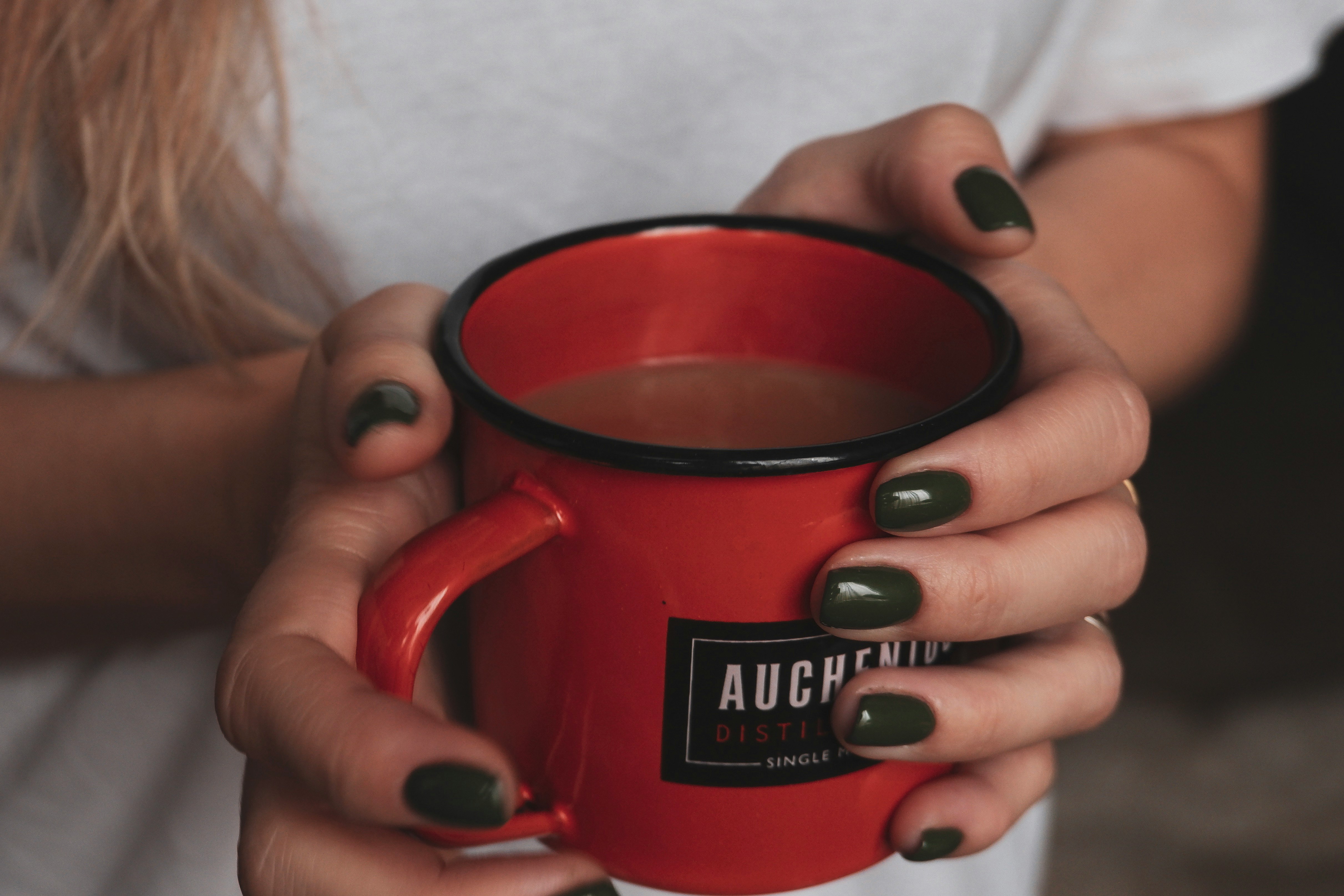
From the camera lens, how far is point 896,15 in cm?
95

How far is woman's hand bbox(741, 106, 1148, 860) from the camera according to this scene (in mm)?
484

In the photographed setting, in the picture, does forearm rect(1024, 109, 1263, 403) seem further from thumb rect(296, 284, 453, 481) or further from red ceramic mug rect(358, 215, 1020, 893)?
thumb rect(296, 284, 453, 481)

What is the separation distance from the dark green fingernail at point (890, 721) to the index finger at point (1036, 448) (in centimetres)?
8

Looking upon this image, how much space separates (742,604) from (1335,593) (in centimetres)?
265

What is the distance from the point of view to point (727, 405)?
2.17 ft

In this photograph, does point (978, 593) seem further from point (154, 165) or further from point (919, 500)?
point (154, 165)

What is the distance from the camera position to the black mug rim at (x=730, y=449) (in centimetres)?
44

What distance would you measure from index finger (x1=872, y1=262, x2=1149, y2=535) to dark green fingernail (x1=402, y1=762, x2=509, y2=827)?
7.6 inches

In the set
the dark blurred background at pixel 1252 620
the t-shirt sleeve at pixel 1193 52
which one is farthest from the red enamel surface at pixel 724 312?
the dark blurred background at pixel 1252 620

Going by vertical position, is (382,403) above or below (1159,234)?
above

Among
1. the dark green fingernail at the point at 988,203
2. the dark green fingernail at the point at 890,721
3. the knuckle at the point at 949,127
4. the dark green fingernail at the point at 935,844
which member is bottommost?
the dark green fingernail at the point at 935,844

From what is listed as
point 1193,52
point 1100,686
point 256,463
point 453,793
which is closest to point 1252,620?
point 1193,52

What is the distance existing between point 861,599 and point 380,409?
0.78ft

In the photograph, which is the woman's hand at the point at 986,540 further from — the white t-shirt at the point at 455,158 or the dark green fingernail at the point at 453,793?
the white t-shirt at the point at 455,158
